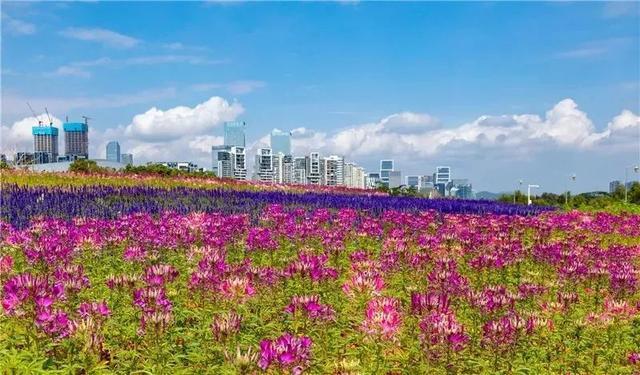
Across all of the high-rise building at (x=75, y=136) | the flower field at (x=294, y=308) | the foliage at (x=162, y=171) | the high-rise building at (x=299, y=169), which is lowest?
the flower field at (x=294, y=308)

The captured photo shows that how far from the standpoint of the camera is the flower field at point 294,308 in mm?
4359

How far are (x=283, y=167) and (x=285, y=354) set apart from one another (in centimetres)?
11506

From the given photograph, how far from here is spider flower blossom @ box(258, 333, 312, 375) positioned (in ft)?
10.7

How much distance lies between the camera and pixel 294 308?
4.61 metres

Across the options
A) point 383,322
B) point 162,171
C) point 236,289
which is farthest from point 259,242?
point 162,171

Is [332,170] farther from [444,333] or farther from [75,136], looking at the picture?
[444,333]

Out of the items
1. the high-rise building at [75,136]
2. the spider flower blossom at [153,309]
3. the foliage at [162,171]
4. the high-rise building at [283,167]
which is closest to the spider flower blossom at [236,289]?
the spider flower blossom at [153,309]

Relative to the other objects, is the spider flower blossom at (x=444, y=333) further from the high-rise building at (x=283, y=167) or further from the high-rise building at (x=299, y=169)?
the high-rise building at (x=299, y=169)

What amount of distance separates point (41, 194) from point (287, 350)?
1402 cm

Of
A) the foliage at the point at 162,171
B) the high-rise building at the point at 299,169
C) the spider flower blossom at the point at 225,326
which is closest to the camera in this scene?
the spider flower blossom at the point at 225,326

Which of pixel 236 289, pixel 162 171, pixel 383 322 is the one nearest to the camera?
pixel 383 322

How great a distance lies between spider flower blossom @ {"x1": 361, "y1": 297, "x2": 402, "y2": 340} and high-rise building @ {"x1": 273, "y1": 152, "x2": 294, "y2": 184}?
103686 millimetres

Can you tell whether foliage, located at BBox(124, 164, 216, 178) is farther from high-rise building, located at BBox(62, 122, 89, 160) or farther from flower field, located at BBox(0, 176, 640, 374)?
high-rise building, located at BBox(62, 122, 89, 160)

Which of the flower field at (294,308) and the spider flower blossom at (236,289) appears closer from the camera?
the flower field at (294,308)
